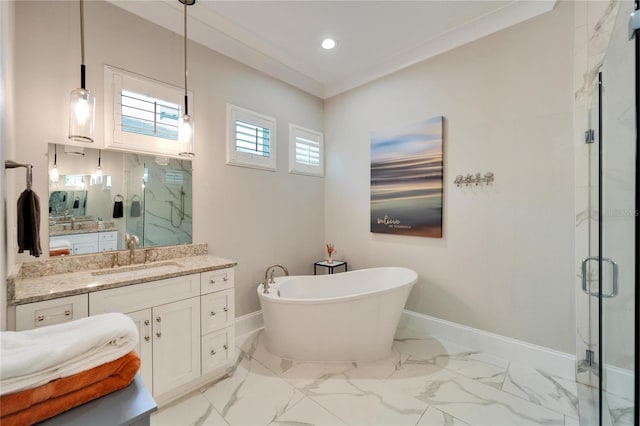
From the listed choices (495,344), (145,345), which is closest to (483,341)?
(495,344)

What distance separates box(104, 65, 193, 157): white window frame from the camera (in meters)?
2.08

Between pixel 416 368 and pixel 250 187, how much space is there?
7.60 ft

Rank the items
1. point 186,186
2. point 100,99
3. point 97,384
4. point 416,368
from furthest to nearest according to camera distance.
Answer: point 186,186 < point 416,368 < point 100,99 < point 97,384

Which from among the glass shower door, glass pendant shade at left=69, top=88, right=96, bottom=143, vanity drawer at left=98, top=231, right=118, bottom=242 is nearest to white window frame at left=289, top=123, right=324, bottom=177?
vanity drawer at left=98, top=231, right=118, bottom=242

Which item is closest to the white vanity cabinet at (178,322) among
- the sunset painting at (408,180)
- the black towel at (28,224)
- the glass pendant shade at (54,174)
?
the black towel at (28,224)

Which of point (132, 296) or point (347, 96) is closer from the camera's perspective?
point (132, 296)

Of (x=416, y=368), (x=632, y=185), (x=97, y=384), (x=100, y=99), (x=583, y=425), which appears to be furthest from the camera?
(x=416, y=368)

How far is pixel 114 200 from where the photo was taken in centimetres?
212

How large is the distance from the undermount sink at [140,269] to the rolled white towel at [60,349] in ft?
3.26

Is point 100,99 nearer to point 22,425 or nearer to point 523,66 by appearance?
point 22,425

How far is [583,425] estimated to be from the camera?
5.49ft

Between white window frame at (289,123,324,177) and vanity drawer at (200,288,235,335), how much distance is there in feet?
5.72

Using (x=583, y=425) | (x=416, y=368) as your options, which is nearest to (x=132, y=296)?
(x=416, y=368)

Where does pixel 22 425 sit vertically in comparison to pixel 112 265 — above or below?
below
